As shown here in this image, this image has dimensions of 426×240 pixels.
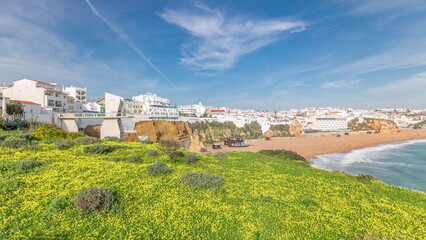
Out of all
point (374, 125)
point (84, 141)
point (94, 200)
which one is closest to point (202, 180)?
point (94, 200)

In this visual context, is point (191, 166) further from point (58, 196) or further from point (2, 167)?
point (2, 167)

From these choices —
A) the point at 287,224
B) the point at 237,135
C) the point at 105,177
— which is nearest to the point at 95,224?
the point at 105,177

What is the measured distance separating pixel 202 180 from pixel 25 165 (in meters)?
7.32

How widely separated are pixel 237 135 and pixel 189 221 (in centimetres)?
6531

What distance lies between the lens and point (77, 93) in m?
61.6

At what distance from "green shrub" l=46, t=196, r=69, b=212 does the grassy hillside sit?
4 centimetres

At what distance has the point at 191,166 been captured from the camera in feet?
37.7

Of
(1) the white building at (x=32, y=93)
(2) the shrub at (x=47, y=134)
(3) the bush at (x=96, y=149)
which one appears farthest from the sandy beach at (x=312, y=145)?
(1) the white building at (x=32, y=93)

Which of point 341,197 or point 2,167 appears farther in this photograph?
point 341,197

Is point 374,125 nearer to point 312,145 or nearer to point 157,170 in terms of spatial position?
point 312,145

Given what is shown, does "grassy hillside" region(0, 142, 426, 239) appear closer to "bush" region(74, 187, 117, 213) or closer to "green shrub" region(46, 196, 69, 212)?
"green shrub" region(46, 196, 69, 212)

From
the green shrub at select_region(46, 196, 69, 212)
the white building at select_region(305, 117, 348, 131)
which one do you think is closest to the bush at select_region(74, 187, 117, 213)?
the green shrub at select_region(46, 196, 69, 212)

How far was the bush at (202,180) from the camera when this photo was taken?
8.22 meters

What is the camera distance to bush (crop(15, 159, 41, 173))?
786 cm
